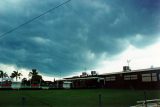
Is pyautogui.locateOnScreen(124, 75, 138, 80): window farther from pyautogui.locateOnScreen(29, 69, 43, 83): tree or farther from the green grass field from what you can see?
pyautogui.locateOnScreen(29, 69, 43, 83): tree

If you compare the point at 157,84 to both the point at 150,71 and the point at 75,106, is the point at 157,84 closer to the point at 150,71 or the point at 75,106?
the point at 150,71

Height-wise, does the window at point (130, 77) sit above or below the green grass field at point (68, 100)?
above

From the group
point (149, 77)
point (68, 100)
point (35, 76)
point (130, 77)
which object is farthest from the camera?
point (35, 76)

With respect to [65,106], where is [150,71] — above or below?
above

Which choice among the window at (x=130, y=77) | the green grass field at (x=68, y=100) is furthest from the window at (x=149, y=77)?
the green grass field at (x=68, y=100)

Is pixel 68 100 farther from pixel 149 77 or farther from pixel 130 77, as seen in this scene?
pixel 130 77

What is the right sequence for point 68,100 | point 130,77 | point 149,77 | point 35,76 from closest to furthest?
point 68,100, point 149,77, point 130,77, point 35,76

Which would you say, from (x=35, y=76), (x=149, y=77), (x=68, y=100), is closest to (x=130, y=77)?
(x=149, y=77)

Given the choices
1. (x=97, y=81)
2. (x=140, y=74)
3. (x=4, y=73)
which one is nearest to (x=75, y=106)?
(x=140, y=74)

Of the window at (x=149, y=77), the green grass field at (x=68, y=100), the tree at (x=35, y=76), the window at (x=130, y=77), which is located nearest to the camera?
the green grass field at (x=68, y=100)

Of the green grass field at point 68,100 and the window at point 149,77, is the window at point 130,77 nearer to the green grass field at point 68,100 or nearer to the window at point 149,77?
the window at point 149,77

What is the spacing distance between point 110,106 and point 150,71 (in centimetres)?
4393

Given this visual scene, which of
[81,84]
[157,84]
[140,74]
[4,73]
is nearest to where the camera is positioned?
[157,84]

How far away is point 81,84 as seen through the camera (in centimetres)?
8825
